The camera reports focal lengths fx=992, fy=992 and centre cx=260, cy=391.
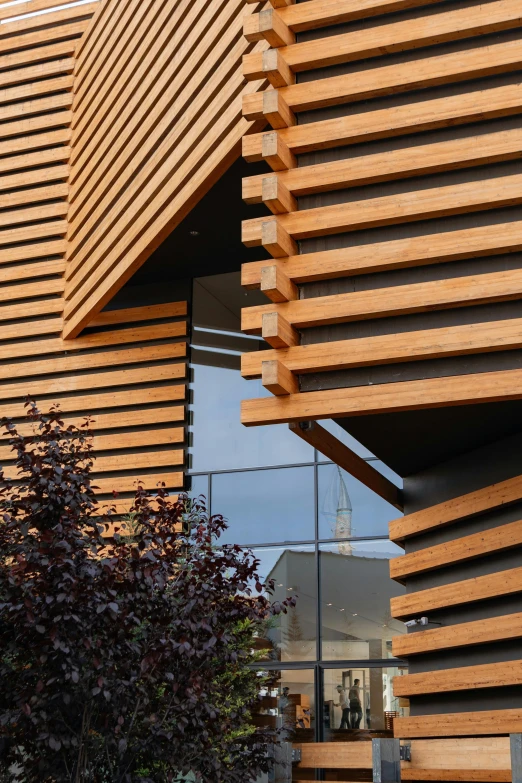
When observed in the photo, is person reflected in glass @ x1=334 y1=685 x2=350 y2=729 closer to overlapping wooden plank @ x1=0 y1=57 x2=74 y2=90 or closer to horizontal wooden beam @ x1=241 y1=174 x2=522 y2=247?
horizontal wooden beam @ x1=241 y1=174 x2=522 y2=247

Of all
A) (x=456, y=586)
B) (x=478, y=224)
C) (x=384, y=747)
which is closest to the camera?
(x=384, y=747)

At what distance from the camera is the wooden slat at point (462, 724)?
28.6ft

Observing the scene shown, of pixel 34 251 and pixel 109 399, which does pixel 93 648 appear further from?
pixel 34 251

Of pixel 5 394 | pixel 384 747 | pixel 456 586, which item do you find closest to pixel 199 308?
pixel 5 394

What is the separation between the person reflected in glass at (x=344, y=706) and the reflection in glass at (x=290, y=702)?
39 centimetres

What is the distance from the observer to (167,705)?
636 centimetres

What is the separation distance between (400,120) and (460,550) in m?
4.12

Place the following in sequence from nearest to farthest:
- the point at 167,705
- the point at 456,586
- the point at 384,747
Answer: the point at 167,705
the point at 384,747
the point at 456,586

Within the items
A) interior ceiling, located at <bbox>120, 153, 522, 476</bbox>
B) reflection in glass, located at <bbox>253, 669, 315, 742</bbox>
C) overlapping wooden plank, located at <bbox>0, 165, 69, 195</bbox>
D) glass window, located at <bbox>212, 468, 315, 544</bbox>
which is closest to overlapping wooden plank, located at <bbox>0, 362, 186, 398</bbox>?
interior ceiling, located at <bbox>120, 153, 522, 476</bbox>

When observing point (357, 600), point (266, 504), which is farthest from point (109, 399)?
point (357, 600)

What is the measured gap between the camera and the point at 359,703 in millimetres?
13680

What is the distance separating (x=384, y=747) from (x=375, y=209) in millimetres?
4226

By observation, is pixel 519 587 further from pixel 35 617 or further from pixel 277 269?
pixel 35 617

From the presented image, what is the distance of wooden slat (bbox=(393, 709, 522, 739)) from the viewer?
343 inches
